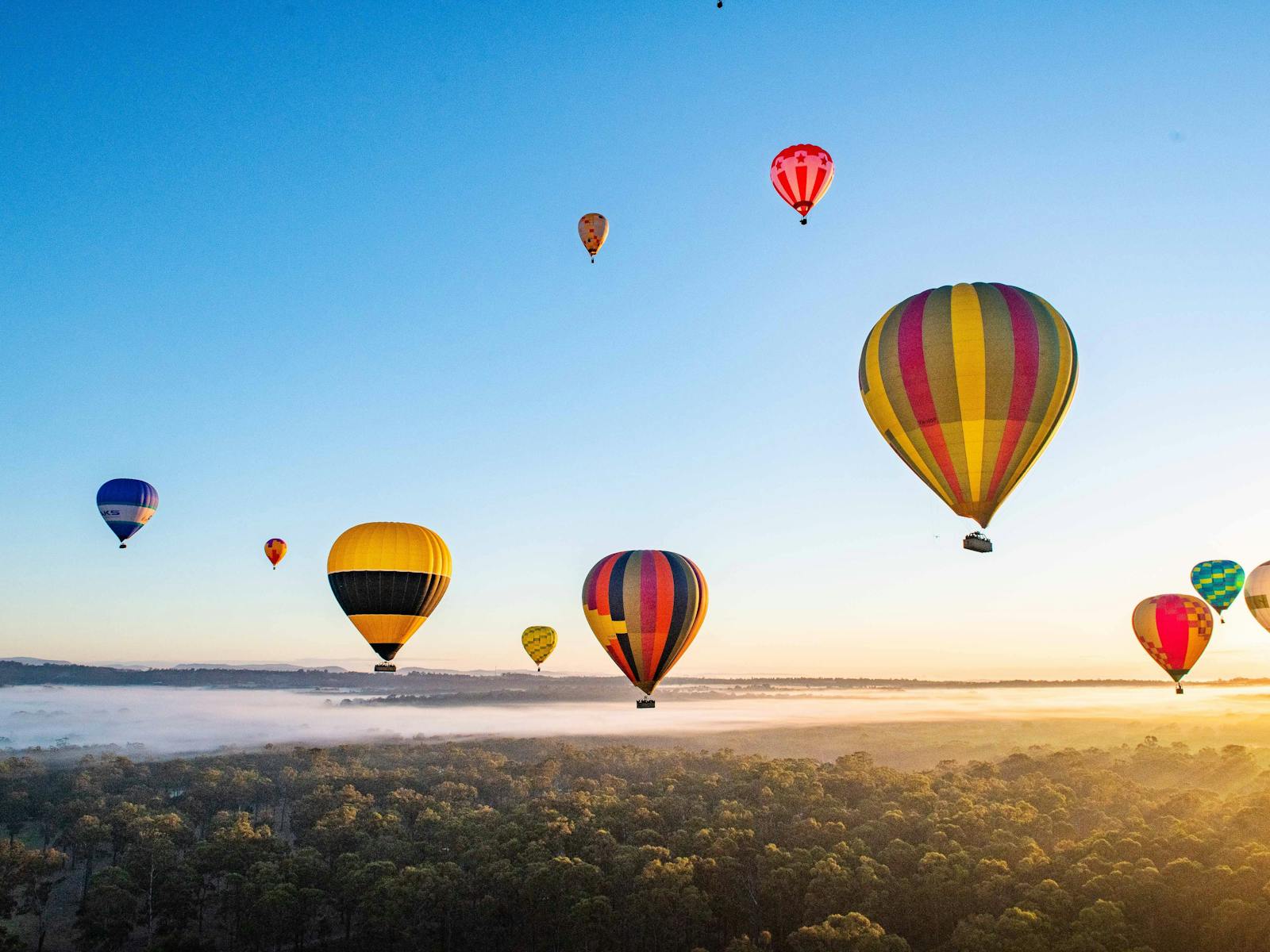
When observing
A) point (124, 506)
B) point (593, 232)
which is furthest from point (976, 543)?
point (124, 506)

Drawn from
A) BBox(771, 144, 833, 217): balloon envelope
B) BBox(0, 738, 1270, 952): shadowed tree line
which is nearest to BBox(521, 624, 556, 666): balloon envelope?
BBox(0, 738, 1270, 952): shadowed tree line

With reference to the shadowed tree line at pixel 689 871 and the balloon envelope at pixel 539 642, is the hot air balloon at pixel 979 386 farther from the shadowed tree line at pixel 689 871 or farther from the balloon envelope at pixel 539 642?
the balloon envelope at pixel 539 642

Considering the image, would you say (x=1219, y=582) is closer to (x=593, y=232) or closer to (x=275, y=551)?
(x=593, y=232)

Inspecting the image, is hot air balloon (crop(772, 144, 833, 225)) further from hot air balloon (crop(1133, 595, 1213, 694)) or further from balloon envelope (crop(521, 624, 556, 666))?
balloon envelope (crop(521, 624, 556, 666))

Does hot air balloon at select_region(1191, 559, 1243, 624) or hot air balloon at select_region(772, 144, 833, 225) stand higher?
hot air balloon at select_region(772, 144, 833, 225)

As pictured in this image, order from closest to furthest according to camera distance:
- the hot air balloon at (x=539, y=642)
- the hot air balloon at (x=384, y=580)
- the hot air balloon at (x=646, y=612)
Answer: the hot air balloon at (x=646, y=612)
the hot air balloon at (x=384, y=580)
the hot air balloon at (x=539, y=642)

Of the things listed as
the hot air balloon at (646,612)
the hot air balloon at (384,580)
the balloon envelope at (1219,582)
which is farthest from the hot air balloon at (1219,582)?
the hot air balloon at (384,580)
